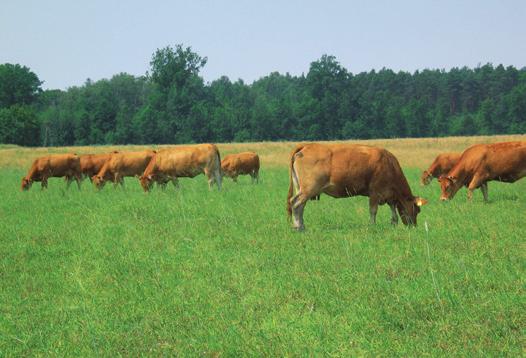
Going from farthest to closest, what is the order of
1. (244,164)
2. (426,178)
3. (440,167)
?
(244,164), (440,167), (426,178)

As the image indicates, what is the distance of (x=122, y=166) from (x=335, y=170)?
1488cm

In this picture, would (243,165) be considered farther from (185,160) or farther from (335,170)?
(335,170)

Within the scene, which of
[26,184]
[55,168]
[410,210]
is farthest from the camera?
[55,168]

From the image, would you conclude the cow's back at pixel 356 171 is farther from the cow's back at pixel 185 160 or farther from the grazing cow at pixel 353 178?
the cow's back at pixel 185 160

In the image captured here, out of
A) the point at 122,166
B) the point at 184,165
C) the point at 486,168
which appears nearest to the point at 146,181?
the point at 184,165

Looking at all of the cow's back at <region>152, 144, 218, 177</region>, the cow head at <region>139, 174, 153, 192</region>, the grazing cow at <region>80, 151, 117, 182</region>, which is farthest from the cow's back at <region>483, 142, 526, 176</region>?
the grazing cow at <region>80, 151, 117, 182</region>

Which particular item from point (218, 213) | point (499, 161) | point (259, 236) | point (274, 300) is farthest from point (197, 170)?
point (274, 300)

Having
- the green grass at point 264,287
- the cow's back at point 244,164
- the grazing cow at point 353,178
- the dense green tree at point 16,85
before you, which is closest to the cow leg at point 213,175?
the cow's back at point 244,164

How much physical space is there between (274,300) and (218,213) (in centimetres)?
674

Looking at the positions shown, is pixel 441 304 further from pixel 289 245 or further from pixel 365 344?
pixel 289 245

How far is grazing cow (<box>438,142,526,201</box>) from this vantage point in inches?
602

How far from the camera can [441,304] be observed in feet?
18.9

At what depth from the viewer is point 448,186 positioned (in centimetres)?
1548

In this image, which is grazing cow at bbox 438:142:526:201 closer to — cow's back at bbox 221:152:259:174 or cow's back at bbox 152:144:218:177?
cow's back at bbox 152:144:218:177
